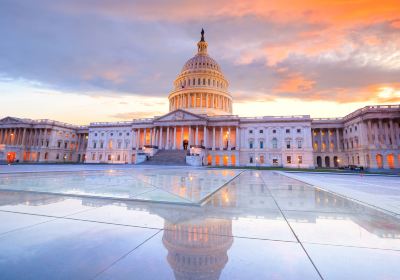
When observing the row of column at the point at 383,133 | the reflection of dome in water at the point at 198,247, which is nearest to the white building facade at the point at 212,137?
the row of column at the point at 383,133

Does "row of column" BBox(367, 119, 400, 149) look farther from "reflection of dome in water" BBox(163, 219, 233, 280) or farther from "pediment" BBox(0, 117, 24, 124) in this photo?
"pediment" BBox(0, 117, 24, 124)

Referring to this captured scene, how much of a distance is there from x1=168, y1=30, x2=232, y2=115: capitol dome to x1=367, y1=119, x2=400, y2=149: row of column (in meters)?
49.0

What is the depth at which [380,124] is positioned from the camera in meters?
55.7

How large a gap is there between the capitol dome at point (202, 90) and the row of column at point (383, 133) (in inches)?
1927

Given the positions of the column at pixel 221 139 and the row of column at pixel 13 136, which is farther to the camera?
the row of column at pixel 13 136

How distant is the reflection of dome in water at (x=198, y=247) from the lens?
246 cm

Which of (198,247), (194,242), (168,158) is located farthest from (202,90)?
(198,247)

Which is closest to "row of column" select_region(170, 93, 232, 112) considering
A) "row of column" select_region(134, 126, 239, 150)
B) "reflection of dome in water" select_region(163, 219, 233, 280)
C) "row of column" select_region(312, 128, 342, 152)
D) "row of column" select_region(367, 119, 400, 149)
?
"row of column" select_region(134, 126, 239, 150)

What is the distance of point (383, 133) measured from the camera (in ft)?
183

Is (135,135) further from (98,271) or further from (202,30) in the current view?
(98,271)

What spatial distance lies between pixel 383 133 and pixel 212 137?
48.9m

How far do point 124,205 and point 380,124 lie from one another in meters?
72.1

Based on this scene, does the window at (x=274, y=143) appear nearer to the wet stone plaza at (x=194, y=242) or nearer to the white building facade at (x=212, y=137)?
the white building facade at (x=212, y=137)

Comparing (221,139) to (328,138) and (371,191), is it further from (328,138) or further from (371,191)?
(371,191)
